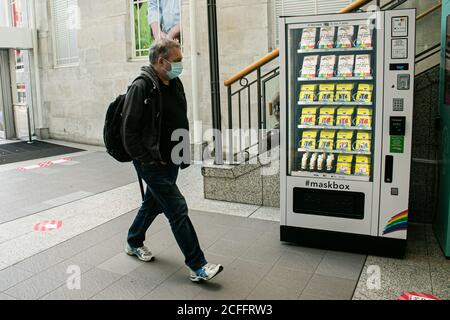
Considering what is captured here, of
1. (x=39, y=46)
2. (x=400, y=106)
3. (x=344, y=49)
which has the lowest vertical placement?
Answer: (x=400, y=106)

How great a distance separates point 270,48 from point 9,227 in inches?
185

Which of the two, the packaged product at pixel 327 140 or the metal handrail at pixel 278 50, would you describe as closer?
the packaged product at pixel 327 140

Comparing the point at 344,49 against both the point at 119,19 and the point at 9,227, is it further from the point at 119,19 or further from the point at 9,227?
the point at 119,19

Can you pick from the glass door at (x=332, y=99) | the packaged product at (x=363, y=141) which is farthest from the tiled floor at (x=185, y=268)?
the packaged product at (x=363, y=141)

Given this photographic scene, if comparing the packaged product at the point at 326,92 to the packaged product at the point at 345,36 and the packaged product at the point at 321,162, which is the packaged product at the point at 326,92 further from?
the packaged product at the point at 321,162

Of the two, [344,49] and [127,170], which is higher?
[344,49]

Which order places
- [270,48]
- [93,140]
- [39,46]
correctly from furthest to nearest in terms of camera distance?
[39,46] → [93,140] → [270,48]

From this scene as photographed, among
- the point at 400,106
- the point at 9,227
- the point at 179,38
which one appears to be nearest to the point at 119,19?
the point at 179,38

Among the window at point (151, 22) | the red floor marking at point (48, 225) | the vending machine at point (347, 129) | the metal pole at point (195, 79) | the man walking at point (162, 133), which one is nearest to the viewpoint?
the man walking at point (162, 133)

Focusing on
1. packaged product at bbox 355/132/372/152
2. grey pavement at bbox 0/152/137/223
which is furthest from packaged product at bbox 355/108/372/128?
grey pavement at bbox 0/152/137/223

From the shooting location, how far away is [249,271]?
340cm

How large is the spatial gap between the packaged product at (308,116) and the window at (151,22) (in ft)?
15.9

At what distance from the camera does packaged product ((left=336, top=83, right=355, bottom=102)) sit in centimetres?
364

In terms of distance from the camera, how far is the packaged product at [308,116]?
378 centimetres
